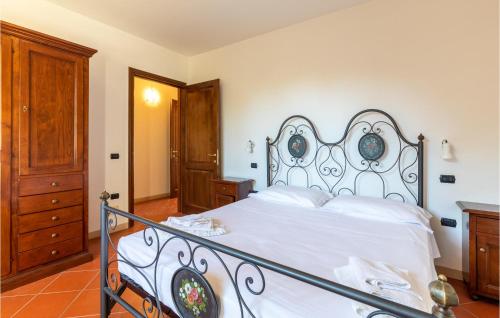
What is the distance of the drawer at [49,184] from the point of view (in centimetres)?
220

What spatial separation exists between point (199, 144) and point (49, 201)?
222cm

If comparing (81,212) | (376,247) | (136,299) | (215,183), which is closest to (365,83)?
(376,247)

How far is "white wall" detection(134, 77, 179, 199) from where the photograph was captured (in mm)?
5219

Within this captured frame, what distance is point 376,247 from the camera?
156 cm

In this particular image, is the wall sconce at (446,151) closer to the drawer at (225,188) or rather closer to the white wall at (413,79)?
the white wall at (413,79)

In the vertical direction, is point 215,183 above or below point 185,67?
below

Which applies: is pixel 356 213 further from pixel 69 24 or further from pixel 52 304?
pixel 69 24

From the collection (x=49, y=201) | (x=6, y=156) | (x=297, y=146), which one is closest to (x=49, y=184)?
(x=49, y=201)

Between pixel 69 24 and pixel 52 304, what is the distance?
3.02m

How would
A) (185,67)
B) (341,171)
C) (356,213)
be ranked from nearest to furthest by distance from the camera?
1. (356,213)
2. (341,171)
3. (185,67)

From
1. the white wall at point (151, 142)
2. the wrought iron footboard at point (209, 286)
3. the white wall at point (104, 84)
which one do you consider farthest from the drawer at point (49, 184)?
the white wall at point (151, 142)

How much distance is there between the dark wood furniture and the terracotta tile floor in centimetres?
14

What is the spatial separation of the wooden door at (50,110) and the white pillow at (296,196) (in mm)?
2026

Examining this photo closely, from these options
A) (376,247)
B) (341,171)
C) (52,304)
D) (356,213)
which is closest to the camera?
(376,247)
